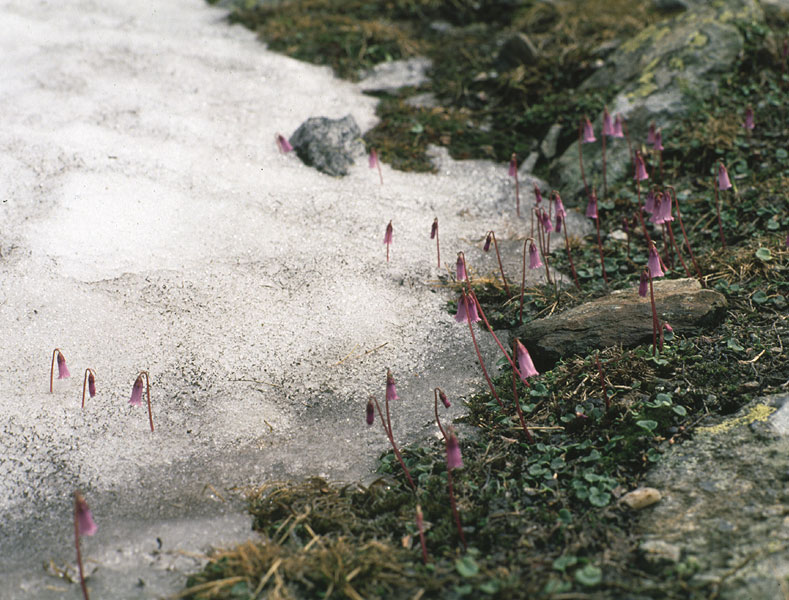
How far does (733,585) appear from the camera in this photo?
2121 millimetres

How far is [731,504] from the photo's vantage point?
2457 mm

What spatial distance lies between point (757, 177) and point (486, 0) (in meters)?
4.27

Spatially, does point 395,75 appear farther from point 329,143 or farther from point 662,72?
point 662,72

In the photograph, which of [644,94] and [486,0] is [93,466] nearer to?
[644,94]

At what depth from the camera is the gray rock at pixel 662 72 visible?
5512 millimetres

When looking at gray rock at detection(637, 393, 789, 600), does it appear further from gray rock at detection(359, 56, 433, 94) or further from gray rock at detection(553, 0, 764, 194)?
gray rock at detection(359, 56, 433, 94)

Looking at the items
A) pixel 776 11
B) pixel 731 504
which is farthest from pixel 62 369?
pixel 776 11

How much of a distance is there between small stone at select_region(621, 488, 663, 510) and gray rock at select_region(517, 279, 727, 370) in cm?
100

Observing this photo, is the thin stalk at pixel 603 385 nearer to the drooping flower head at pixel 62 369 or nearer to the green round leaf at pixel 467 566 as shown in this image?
the green round leaf at pixel 467 566

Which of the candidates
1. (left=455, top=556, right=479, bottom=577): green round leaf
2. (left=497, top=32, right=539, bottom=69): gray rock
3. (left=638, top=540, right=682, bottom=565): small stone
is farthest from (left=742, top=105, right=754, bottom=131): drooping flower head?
(left=455, top=556, right=479, bottom=577): green round leaf

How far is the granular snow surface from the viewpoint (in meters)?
2.90

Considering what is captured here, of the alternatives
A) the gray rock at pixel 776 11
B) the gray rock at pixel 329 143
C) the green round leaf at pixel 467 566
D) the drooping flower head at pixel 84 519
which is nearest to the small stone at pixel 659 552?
the green round leaf at pixel 467 566

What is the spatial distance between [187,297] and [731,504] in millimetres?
3069

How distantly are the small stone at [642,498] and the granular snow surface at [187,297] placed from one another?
1.03m
